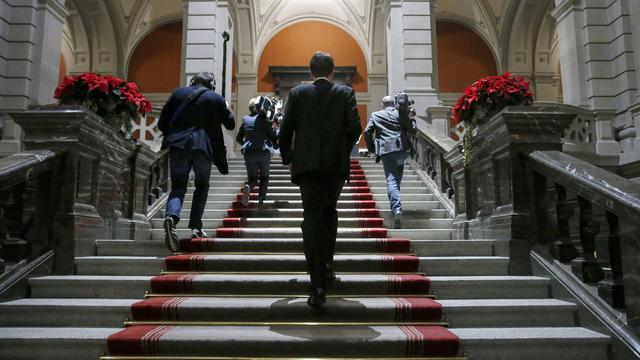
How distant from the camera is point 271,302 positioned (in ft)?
11.0

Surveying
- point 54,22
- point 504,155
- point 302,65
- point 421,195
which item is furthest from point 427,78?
point 302,65

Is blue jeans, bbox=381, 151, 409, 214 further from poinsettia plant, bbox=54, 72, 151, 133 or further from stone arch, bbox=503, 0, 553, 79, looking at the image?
stone arch, bbox=503, 0, 553, 79

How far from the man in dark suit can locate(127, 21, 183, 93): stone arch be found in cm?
1791

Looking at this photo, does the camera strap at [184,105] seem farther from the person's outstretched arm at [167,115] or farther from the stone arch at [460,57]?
the stone arch at [460,57]

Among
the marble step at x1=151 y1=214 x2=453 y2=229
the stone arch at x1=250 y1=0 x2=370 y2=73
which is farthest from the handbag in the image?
the stone arch at x1=250 y1=0 x2=370 y2=73

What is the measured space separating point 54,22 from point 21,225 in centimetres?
831

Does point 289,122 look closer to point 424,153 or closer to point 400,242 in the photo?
point 400,242

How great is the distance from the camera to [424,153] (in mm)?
7992

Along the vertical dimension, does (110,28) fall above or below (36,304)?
above

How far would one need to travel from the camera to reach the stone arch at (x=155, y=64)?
20.0 m

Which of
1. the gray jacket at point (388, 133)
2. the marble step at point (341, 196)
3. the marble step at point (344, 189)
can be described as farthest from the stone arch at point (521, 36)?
the gray jacket at point (388, 133)

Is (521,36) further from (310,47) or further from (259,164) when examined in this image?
(259,164)

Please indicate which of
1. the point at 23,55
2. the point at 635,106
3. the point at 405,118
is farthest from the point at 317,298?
the point at 23,55

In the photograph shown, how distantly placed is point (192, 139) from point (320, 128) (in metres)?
1.62
